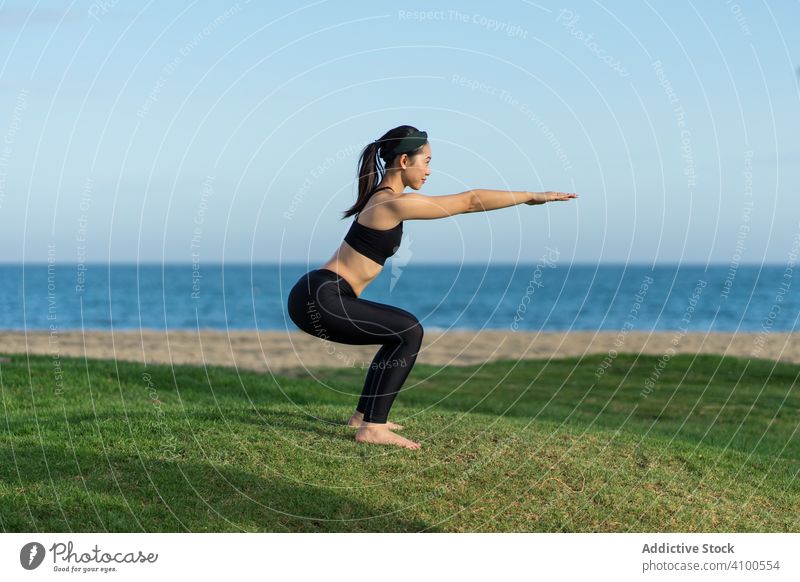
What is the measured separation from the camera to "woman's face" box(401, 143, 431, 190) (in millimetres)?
8602

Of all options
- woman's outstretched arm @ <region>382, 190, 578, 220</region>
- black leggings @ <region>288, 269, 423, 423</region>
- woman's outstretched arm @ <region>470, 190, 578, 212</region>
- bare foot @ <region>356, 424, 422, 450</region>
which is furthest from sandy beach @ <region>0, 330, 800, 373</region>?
woman's outstretched arm @ <region>470, 190, 578, 212</region>

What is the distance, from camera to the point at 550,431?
1047 cm

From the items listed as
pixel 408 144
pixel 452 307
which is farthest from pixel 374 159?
pixel 452 307

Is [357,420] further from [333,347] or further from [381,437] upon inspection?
[333,347]

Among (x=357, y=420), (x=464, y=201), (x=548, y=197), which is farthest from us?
(x=357, y=420)

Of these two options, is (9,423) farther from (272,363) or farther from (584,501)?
(272,363)

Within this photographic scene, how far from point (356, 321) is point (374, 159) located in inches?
57.6

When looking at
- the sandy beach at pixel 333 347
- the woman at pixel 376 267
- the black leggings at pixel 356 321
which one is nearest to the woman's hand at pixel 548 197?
the woman at pixel 376 267

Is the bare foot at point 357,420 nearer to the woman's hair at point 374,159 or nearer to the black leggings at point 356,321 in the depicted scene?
the black leggings at point 356,321

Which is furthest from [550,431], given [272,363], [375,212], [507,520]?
[272,363]

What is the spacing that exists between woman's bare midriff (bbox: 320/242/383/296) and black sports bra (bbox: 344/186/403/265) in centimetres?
4

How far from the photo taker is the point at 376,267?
8.65 m

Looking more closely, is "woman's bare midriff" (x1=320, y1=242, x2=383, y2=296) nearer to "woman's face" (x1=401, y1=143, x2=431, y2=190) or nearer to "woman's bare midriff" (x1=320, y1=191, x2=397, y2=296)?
"woman's bare midriff" (x1=320, y1=191, x2=397, y2=296)

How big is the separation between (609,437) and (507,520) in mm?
2853
